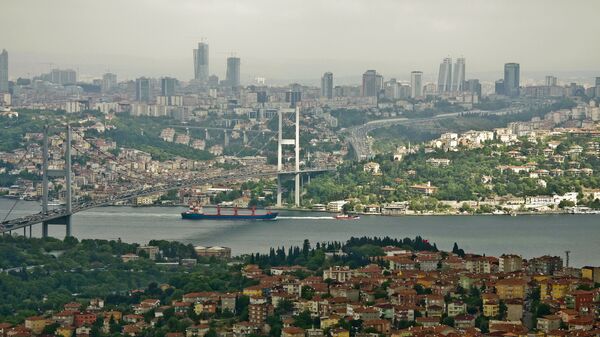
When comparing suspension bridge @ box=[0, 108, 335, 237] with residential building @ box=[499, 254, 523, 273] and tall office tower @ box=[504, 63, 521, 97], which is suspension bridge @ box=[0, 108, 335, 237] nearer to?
residential building @ box=[499, 254, 523, 273]

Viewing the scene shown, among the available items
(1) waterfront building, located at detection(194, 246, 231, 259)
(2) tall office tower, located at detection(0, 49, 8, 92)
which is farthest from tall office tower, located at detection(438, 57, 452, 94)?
(1) waterfront building, located at detection(194, 246, 231, 259)

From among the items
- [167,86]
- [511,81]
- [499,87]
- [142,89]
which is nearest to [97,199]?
[142,89]

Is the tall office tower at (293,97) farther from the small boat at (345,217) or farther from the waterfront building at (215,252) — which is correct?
the waterfront building at (215,252)

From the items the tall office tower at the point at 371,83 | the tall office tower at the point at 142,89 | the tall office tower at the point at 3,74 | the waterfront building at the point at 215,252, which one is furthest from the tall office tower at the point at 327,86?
the waterfront building at the point at 215,252

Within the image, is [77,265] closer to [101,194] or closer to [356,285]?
[356,285]

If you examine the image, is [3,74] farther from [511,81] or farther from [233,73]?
[511,81]
